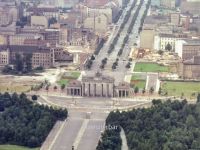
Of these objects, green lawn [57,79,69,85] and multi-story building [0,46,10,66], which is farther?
multi-story building [0,46,10,66]

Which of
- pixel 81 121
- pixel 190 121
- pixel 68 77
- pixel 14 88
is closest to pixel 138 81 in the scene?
pixel 68 77

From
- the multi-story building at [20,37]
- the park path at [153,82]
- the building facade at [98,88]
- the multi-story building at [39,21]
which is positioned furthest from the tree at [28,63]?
the multi-story building at [39,21]

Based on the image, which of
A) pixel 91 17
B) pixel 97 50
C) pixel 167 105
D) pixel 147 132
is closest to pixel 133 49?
pixel 97 50

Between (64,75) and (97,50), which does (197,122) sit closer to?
(64,75)

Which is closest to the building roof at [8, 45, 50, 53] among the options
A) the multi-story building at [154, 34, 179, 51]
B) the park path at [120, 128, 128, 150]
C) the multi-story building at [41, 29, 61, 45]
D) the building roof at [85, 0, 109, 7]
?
the multi-story building at [41, 29, 61, 45]

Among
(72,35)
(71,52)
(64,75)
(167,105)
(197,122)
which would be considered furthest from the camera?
(72,35)

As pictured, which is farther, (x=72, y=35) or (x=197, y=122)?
(x=72, y=35)

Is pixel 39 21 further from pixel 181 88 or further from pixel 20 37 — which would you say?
pixel 181 88

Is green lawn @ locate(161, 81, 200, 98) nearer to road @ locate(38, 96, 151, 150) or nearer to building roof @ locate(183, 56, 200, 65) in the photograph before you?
building roof @ locate(183, 56, 200, 65)
